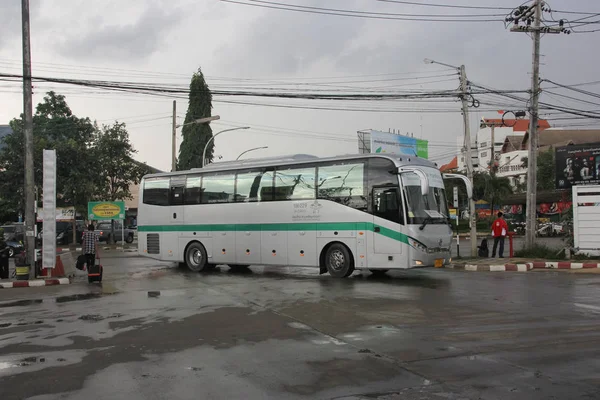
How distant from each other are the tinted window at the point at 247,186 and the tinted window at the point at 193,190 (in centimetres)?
170

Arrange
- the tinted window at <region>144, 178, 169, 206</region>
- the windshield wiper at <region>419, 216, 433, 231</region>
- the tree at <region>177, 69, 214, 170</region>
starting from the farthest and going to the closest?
the tree at <region>177, 69, 214, 170</region> < the tinted window at <region>144, 178, 169, 206</region> < the windshield wiper at <region>419, 216, 433, 231</region>

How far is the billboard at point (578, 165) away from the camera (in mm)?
22484

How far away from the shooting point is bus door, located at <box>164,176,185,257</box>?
18.8 m

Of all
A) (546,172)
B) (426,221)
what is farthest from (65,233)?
(546,172)

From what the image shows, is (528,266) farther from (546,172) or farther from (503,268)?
(546,172)

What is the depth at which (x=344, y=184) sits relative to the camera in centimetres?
1510

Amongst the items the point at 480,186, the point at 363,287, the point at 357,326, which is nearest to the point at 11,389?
the point at 357,326

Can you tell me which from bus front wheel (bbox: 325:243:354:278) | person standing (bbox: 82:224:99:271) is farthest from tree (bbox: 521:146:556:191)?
person standing (bbox: 82:224:99:271)

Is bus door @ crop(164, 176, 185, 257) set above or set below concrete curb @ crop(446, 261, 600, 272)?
above

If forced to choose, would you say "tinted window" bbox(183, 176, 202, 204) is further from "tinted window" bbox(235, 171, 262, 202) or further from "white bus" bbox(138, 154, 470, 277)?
"tinted window" bbox(235, 171, 262, 202)

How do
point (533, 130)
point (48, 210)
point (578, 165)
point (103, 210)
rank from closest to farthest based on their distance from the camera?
1. point (48, 210)
2. point (533, 130)
3. point (578, 165)
4. point (103, 210)

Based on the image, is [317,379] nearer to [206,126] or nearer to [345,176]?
[345,176]

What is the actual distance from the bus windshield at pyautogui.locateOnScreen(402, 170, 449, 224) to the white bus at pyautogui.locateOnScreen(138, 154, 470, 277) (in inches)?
1.1

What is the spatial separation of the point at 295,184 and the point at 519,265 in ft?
25.9
